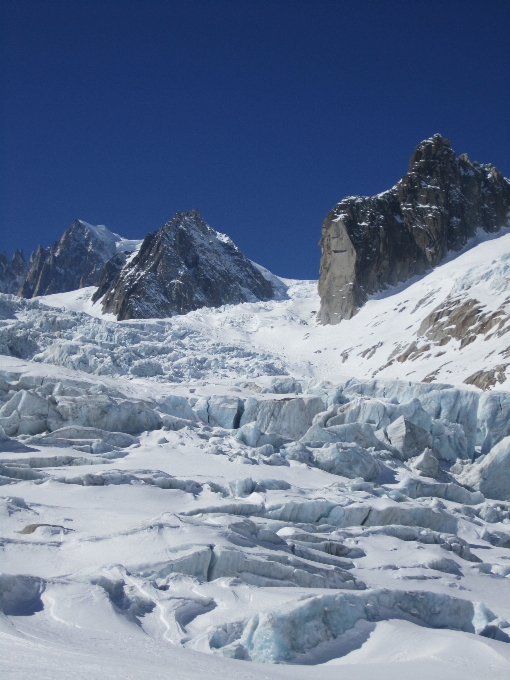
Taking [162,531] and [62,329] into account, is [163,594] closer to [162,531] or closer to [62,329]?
[162,531]

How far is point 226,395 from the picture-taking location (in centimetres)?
3519

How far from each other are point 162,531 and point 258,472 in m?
9.48

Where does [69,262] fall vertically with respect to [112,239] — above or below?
below

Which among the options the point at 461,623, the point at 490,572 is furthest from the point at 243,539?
the point at 490,572

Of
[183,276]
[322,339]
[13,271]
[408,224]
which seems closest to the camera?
[322,339]

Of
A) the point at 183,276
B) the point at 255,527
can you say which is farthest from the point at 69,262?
the point at 255,527

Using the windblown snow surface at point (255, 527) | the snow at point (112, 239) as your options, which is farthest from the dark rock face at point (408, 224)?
the snow at point (112, 239)

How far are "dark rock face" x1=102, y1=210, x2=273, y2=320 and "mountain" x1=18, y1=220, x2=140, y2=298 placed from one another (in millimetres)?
47706

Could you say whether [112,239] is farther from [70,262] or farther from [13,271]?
[13,271]

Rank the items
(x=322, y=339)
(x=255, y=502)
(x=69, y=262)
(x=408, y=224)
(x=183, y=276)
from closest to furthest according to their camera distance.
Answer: (x=255, y=502)
(x=322, y=339)
(x=408, y=224)
(x=183, y=276)
(x=69, y=262)

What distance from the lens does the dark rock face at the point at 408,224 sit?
8875cm

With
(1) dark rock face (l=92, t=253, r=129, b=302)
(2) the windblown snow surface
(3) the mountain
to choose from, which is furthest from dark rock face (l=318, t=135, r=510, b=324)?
(3) the mountain

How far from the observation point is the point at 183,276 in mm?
109875

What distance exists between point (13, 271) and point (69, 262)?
20.6 metres
